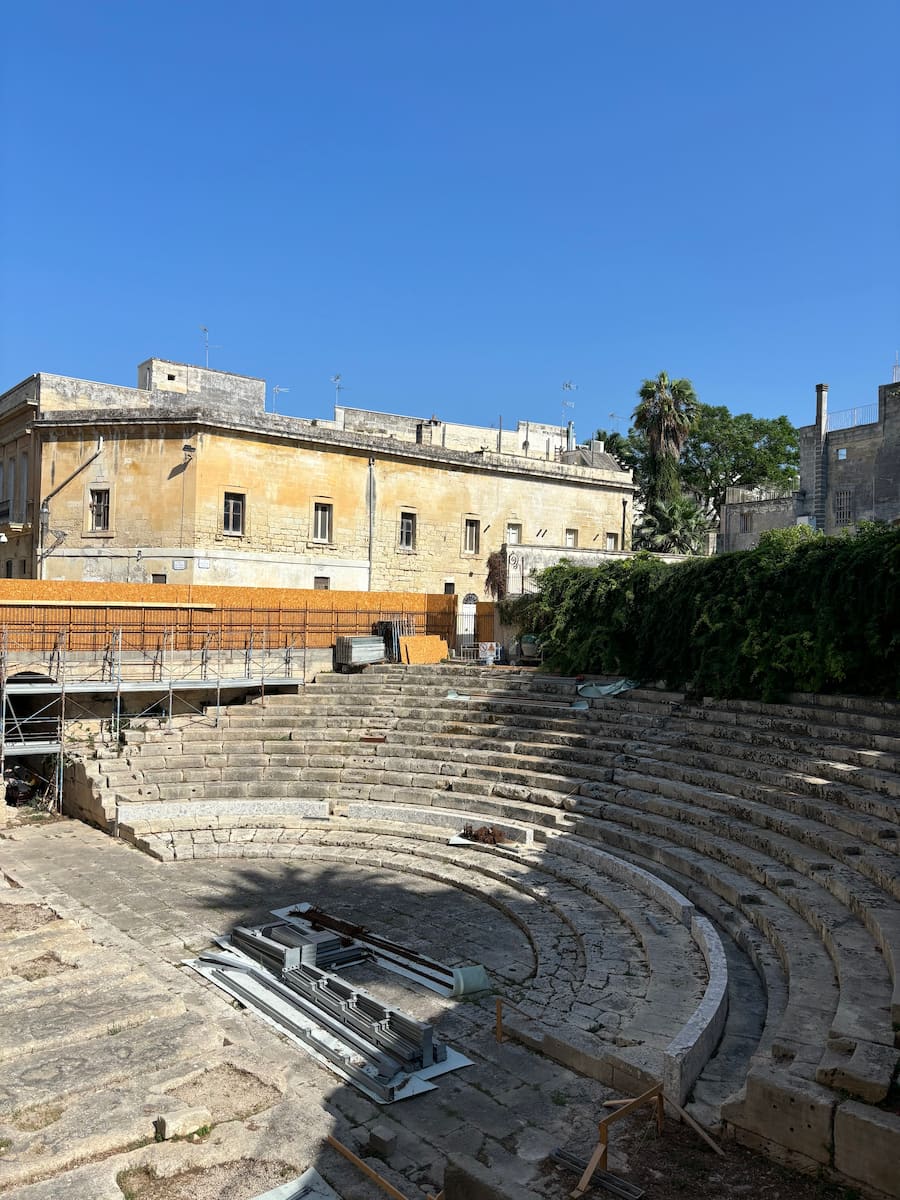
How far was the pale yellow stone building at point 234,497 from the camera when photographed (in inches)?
1022

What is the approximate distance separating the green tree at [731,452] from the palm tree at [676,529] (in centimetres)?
1599

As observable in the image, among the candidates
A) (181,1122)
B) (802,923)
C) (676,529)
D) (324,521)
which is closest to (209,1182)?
(181,1122)

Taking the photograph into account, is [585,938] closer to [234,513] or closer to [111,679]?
[111,679]

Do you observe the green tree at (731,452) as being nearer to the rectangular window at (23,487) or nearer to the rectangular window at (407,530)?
the rectangular window at (407,530)

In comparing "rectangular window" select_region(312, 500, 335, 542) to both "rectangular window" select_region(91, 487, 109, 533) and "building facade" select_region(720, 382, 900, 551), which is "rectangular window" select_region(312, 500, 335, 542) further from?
"building facade" select_region(720, 382, 900, 551)

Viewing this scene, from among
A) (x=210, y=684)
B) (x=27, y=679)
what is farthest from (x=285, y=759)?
(x=27, y=679)

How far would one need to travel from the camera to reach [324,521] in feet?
93.0

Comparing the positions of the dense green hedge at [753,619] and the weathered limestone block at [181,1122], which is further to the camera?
the dense green hedge at [753,619]

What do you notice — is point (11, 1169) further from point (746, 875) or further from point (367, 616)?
point (367, 616)

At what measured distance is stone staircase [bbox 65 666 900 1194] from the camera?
20.0ft

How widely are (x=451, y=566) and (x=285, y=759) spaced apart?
15026mm

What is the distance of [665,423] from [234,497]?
20919 millimetres

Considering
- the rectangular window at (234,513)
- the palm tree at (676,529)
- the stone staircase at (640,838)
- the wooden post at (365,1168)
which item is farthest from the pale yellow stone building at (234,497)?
the wooden post at (365,1168)

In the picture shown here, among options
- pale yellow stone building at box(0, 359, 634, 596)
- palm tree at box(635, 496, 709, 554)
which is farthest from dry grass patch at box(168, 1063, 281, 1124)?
palm tree at box(635, 496, 709, 554)
